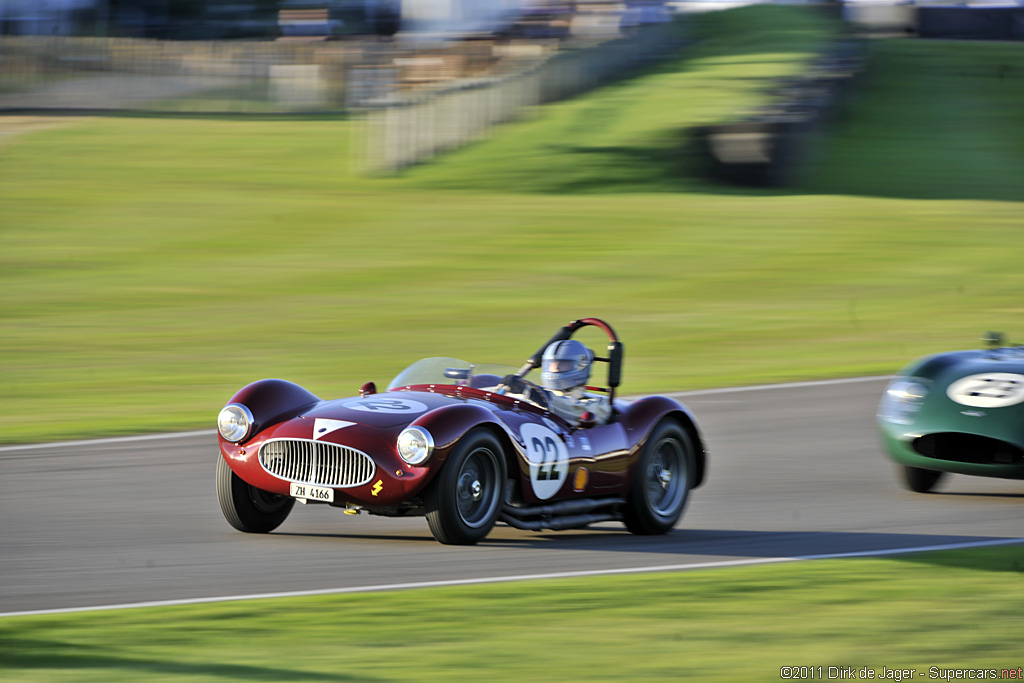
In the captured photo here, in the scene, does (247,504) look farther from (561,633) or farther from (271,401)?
(561,633)

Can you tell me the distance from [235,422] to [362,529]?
4.13 ft

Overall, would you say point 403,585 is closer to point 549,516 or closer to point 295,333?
point 549,516

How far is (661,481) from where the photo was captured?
30.6 feet

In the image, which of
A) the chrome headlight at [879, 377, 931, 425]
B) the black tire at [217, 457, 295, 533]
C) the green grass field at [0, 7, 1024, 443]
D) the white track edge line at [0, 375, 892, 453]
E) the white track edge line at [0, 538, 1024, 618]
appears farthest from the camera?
the green grass field at [0, 7, 1024, 443]

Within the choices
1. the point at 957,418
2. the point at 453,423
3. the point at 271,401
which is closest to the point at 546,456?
the point at 453,423

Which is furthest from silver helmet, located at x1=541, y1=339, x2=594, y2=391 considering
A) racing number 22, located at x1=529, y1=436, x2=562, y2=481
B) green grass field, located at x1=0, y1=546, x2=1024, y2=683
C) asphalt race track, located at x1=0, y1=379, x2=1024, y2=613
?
green grass field, located at x1=0, y1=546, x2=1024, y2=683

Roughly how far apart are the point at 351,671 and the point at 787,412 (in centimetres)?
905

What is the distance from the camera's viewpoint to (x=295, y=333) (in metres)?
18.8

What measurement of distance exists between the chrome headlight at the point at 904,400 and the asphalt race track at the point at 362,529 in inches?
21.0

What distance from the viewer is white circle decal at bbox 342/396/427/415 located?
7938 mm

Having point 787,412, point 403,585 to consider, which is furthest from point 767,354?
point 403,585

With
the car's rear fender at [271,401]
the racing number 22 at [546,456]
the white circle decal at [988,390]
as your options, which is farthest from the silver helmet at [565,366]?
the white circle decal at [988,390]

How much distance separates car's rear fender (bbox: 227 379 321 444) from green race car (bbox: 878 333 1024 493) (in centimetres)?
441

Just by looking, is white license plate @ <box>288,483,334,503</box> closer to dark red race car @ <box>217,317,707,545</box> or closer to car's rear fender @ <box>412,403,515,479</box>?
dark red race car @ <box>217,317,707,545</box>
